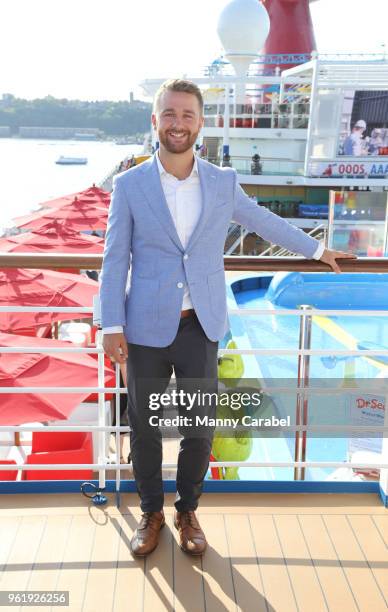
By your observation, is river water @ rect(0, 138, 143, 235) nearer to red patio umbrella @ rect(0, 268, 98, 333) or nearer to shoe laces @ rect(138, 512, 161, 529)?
red patio umbrella @ rect(0, 268, 98, 333)

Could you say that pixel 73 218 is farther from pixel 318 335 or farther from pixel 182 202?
pixel 182 202

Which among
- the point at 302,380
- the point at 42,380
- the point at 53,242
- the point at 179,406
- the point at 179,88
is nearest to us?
the point at 179,88

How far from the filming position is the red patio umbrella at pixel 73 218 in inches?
454

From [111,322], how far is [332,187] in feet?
70.7

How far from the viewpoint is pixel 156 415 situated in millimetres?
2012

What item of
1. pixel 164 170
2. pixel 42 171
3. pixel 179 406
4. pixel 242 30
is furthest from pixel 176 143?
pixel 42 171

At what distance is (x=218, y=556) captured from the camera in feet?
6.77

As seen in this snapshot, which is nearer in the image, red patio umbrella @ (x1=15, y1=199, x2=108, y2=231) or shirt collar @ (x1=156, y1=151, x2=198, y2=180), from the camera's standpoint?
shirt collar @ (x1=156, y1=151, x2=198, y2=180)

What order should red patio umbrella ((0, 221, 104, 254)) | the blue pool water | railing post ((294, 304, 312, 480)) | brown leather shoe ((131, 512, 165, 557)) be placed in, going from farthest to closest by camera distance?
1. red patio umbrella ((0, 221, 104, 254))
2. the blue pool water
3. railing post ((294, 304, 312, 480))
4. brown leather shoe ((131, 512, 165, 557))

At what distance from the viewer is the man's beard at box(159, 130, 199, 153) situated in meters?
1.79

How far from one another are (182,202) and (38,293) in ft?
15.9

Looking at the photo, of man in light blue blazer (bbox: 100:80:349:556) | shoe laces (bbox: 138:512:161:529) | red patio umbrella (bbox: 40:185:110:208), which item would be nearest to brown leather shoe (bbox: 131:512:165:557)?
shoe laces (bbox: 138:512:161:529)

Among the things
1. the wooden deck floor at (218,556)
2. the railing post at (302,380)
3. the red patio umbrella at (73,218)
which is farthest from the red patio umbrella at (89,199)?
the wooden deck floor at (218,556)

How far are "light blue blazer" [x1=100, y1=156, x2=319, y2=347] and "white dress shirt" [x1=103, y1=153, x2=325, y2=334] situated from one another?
24 mm
